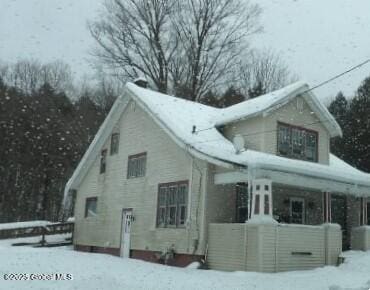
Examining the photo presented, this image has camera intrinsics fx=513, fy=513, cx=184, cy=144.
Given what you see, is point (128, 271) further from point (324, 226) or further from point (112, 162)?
point (112, 162)

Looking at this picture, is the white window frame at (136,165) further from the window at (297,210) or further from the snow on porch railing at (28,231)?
the snow on porch railing at (28,231)

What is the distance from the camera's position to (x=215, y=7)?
38.7 meters

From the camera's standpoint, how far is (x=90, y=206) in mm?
23906

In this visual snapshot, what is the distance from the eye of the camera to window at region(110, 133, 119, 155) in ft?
73.6

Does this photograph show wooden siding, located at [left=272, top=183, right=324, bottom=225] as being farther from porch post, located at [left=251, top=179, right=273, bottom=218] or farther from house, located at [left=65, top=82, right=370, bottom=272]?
porch post, located at [left=251, top=179, right=273, bottom=218]

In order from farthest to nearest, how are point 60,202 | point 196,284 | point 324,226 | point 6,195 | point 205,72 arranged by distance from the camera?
1. point 60,202
2. point 6,195
3. point 205,72
4. point 324,226
5. point 196,284

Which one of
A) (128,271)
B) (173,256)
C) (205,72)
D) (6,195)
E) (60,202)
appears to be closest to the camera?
(128,271)

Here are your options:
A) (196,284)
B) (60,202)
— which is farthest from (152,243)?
(60,202)

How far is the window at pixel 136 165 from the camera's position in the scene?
20141 millimetres

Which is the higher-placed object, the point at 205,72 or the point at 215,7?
the point at 215,7

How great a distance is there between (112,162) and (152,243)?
512 cm

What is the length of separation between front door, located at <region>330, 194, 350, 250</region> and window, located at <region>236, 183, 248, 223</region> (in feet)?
18.0

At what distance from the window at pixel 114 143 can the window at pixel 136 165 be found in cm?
157

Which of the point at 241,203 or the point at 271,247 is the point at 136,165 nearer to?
the point at 241,203
